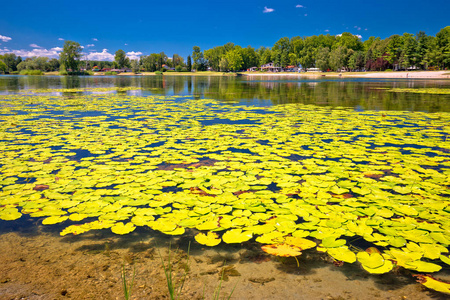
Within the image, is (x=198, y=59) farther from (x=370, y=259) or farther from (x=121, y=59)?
(x=370, y=259)

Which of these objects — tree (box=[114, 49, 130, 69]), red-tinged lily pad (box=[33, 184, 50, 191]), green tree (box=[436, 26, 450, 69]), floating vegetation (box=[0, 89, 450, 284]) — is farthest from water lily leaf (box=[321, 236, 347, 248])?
tree (box=[114, 49, 130, 69])

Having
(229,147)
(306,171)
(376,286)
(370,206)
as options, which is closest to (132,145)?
(229,147)

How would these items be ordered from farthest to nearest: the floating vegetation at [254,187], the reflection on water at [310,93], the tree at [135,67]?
the tree at [135,67]
the reflection on water at [310,93]
the floating vegetation at [254,187]

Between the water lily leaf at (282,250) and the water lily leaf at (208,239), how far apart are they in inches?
17.8

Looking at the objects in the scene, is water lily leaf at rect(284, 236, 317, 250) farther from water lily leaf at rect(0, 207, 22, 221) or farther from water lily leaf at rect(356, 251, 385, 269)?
water lily leaf at rect(0, 207, 22, 221)

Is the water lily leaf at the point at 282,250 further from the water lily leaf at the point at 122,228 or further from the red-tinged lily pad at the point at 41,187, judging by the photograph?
the red-tinged lily pad at the point at 41,187

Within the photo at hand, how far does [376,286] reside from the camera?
2213 millimetres

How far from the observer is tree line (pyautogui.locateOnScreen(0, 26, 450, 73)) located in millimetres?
68688

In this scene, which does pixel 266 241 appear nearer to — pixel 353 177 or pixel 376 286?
pixel 376 286

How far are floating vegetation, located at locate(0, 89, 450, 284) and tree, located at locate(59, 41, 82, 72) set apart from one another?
10566 centimetres

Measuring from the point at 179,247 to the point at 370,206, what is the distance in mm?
2316

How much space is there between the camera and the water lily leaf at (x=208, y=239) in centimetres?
268

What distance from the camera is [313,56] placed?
108 meters

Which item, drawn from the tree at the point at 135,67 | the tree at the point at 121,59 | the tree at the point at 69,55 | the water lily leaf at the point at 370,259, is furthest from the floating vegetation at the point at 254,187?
the tree at the point at 121,59
